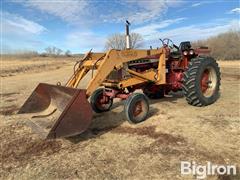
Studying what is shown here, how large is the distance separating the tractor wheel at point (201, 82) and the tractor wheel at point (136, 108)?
1.57 meters

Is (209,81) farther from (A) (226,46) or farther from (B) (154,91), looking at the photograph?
(A) (226,46)

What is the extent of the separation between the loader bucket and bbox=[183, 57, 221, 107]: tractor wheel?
11.0 feet

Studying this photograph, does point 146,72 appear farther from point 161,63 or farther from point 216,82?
point 216,82

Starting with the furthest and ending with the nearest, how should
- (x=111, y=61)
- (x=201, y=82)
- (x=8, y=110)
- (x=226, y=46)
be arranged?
(x=226, y=46)
(x=8, y=110)
(x=201, y=82)
(x=111, y=61)

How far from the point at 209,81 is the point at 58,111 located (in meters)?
4.62

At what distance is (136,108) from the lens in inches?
274

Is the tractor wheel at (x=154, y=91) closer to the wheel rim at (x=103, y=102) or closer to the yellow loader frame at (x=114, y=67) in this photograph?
the yellow loader frame at (x=114, y=67)

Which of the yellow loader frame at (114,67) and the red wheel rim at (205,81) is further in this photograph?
the red wheel rim at (205,81)

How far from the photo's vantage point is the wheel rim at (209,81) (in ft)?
28.7

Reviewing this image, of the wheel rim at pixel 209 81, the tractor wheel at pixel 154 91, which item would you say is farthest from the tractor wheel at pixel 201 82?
the tractor wheel at pixel 154 91

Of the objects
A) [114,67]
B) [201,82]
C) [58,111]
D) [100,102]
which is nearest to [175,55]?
[201,82]

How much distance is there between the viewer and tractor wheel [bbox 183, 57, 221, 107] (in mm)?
7883

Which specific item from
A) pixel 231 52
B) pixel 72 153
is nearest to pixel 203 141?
pixel 72 153

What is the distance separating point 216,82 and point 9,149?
6.14 meters
